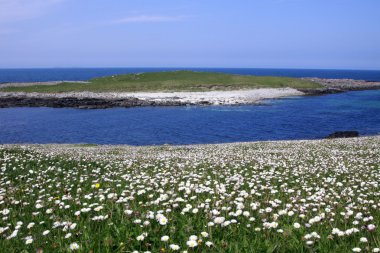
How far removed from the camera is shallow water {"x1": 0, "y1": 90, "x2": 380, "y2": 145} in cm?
5300

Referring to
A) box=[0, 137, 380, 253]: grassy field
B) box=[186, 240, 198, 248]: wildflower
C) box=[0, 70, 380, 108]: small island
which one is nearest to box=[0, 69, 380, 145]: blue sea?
box=[0, 70, 380, 108]: small island

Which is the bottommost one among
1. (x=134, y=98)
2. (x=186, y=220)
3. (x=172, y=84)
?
(x=134, y=98)

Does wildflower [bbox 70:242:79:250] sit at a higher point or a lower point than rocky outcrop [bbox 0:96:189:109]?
higher

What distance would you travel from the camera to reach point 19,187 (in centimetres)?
1064

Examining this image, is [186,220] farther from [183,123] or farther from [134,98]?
[134,98]

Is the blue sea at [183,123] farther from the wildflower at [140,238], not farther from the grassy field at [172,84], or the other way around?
the wildflower at [140,238]

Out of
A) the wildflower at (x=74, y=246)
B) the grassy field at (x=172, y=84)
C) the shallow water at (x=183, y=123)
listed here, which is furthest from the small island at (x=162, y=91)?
the wildflower at (x=74, y=246)

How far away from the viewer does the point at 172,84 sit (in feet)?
440

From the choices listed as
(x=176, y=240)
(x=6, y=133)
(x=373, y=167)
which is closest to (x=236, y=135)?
(x=6, y=133)

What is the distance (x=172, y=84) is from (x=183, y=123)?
69969mm

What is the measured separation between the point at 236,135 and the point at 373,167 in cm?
3888

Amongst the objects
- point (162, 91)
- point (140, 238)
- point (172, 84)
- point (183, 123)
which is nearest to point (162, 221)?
point (140, 238)

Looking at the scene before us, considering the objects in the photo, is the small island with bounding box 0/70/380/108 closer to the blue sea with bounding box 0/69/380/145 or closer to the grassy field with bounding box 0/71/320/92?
the grassy field with bounding box 0/71/320/92

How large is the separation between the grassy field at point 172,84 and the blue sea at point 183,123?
37816 mm
